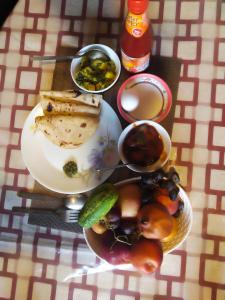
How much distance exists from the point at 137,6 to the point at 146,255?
0.43 m

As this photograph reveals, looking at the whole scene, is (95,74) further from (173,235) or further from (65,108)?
(173,235)

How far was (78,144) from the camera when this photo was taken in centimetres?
95

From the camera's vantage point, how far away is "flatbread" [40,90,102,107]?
0.92 m

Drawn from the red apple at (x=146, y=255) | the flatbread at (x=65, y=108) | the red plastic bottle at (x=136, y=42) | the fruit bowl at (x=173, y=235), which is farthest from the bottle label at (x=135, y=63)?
the red apple at (x=146, y=255)

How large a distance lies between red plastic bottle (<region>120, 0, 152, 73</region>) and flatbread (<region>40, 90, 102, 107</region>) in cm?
10

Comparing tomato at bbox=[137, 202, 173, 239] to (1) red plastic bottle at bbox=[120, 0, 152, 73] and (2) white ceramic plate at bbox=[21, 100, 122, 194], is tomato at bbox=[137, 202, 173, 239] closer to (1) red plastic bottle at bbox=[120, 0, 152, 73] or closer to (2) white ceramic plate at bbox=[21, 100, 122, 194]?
(2) white ceramic plate at bbox=[21, 100, 122, 194]

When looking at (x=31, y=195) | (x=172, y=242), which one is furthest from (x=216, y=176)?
(x=31, y=195)

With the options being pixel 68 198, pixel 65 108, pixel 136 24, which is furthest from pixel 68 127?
pixel 136 24

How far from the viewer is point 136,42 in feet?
2.85

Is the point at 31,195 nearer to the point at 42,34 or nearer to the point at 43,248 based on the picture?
the point at 43,248

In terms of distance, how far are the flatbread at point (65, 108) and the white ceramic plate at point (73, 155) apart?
0.9 inches

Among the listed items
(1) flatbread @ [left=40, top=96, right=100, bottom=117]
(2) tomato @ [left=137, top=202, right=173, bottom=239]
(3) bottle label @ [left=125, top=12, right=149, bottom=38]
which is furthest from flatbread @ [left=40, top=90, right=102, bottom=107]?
(2) tomato @ [left=137, top=202, right=173, bottom=239]

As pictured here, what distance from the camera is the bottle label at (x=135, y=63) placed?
0.89 metres

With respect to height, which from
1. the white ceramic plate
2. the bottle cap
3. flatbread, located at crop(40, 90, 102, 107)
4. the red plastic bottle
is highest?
the bottle cap
